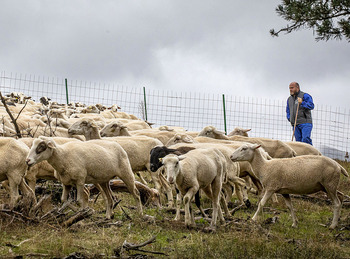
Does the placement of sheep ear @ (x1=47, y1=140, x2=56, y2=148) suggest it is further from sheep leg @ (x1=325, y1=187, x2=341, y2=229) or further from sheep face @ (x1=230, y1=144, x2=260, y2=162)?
sheep leg @ (x1=325, y1=187, x2=341, y2=229)

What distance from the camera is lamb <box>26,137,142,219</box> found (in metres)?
8.97

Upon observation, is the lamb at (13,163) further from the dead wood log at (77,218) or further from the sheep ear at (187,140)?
the sheep ear at (187,140)

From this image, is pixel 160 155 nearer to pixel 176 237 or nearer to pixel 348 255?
pixel 176 237

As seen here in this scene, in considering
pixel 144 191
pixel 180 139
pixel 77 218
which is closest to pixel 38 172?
pixel 144 191

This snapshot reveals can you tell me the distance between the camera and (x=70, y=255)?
670cm

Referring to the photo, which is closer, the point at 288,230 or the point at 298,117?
the point at 288,230

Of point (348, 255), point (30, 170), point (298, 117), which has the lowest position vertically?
point (348, 255)

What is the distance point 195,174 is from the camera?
366 inches

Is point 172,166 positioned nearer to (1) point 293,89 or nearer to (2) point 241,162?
(2) point 241,162

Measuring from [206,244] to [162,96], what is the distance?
62.6 feet

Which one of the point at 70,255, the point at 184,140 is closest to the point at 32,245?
the point at 70,255

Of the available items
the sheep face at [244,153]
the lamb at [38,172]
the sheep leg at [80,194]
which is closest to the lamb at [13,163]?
the sheep leg at [80,194]

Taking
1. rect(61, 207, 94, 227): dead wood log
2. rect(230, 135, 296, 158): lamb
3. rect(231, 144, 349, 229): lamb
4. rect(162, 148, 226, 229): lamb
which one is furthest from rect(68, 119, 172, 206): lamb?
rect(230, 135, 296, 158): lamb

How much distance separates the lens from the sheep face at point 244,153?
10875 millimetres
